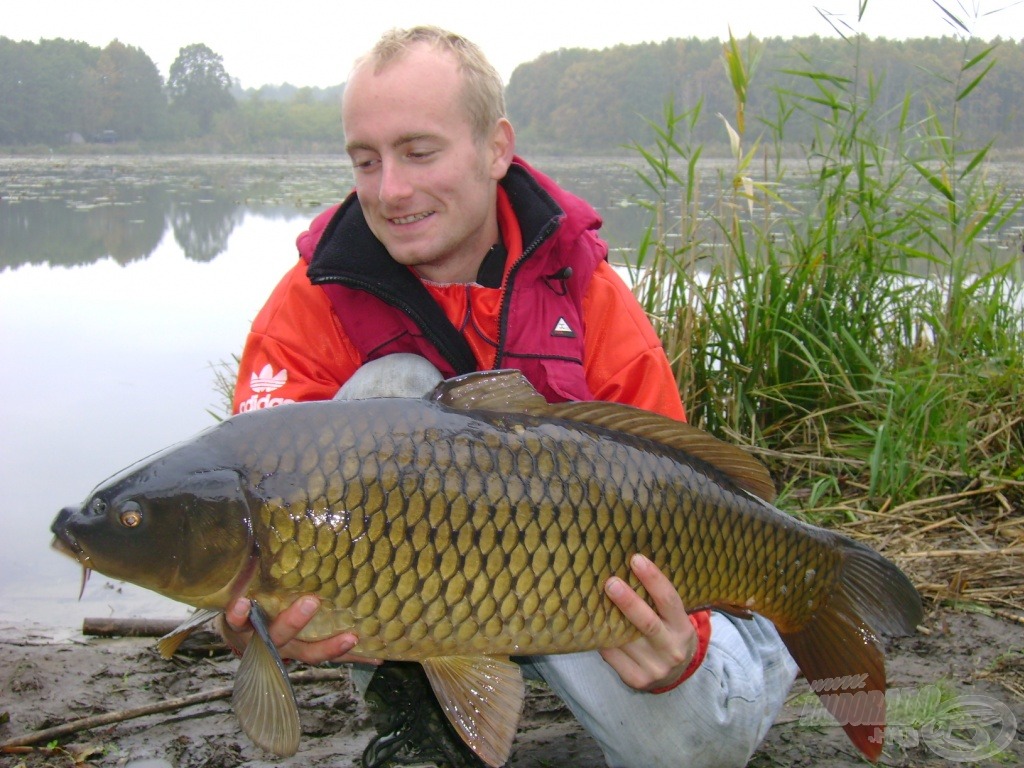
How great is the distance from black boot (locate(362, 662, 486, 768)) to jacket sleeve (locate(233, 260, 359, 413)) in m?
0.49

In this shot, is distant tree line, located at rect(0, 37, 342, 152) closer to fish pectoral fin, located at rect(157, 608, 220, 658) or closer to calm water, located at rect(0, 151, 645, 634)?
calm water, located at rect(0, 151, 645, 634)

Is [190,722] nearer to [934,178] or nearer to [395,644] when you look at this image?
[395,644]

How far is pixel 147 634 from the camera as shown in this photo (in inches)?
88.4

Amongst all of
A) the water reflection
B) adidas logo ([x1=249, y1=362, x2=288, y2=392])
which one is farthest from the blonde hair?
the water reflection

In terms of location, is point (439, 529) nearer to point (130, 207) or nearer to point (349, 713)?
point (349, 713)

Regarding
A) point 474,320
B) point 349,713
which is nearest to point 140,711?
point 349,713

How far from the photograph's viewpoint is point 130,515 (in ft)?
3.66

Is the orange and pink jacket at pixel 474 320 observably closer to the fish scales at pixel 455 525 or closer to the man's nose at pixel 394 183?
the man's nose at pixel 394 183

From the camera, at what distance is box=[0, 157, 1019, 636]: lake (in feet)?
9.56

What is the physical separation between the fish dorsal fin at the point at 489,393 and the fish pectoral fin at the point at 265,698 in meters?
0.34

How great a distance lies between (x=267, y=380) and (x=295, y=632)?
24.3 inches

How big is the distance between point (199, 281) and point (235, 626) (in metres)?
5.69

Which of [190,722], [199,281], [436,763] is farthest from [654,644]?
[199,281]

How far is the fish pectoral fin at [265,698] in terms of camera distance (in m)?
1.14
